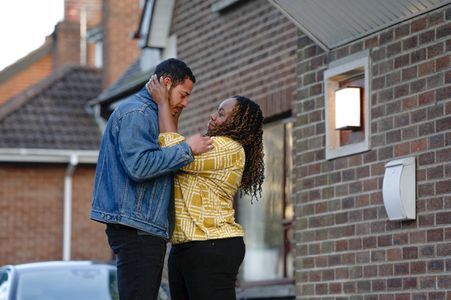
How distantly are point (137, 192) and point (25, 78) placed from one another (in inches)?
1286

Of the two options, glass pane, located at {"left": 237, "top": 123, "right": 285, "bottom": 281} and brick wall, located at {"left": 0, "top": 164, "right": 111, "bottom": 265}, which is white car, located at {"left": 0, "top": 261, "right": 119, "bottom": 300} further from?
brick wall, located at {"left": 0, "top": 164, "right": 111, "bottom": 265}

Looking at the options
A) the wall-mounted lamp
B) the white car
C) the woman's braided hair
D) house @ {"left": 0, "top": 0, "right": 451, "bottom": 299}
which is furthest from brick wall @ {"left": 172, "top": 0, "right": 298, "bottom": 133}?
the woman's braided hair

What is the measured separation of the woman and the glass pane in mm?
6116

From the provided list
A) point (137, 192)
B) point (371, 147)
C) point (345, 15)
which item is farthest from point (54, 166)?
point (137, 192)

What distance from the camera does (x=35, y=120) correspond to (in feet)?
74.7

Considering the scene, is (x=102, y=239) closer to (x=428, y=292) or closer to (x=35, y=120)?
(x=35, y=120)

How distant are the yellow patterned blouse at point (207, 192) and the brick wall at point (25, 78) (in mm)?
31117

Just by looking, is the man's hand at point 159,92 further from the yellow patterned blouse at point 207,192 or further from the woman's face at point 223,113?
the woman's face at point 223,113

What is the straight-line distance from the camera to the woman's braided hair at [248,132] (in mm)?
6172

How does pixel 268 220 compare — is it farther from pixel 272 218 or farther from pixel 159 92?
pixel 159 92

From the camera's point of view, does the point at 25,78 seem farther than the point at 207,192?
Yes

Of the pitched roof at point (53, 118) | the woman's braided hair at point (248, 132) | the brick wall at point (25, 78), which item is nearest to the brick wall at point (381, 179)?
the woman's braided hair at point (248, 132)

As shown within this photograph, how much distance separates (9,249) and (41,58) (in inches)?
648

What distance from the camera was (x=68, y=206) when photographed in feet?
71.7
